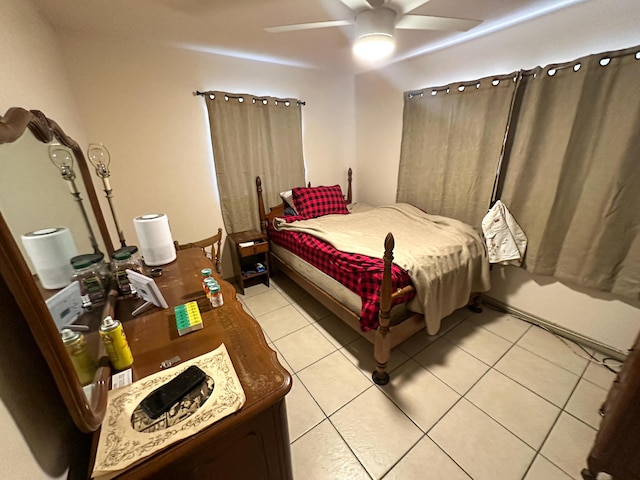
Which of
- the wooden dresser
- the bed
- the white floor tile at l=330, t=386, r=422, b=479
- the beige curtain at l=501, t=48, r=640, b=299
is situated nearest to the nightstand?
the bed

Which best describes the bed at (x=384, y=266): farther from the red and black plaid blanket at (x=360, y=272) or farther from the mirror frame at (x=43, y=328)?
the mirror frame at (x=43, y=328)

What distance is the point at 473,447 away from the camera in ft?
4.13

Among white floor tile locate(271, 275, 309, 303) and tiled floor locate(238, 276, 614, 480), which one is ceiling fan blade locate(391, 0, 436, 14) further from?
white floor tile locate(271, 275, 309, 303)

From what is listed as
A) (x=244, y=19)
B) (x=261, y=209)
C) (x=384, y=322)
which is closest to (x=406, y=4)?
(x=244, y=19)

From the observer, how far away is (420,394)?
60.3 inches

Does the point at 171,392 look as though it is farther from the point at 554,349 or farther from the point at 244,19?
the point at 554,349

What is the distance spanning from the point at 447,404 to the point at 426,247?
0.99 metres

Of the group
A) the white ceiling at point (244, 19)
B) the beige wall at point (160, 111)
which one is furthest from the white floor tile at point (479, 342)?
the beige wall at point (160, 111)

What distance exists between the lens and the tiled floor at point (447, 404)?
1.20 meters

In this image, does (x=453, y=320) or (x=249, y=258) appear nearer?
(x=453, y=320)

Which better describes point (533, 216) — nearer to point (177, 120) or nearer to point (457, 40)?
point (457, 40)

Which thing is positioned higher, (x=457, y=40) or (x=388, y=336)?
(x=457, y=40)

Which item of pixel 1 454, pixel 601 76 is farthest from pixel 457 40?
pixel 1 454

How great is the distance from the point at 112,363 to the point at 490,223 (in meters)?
2.48
